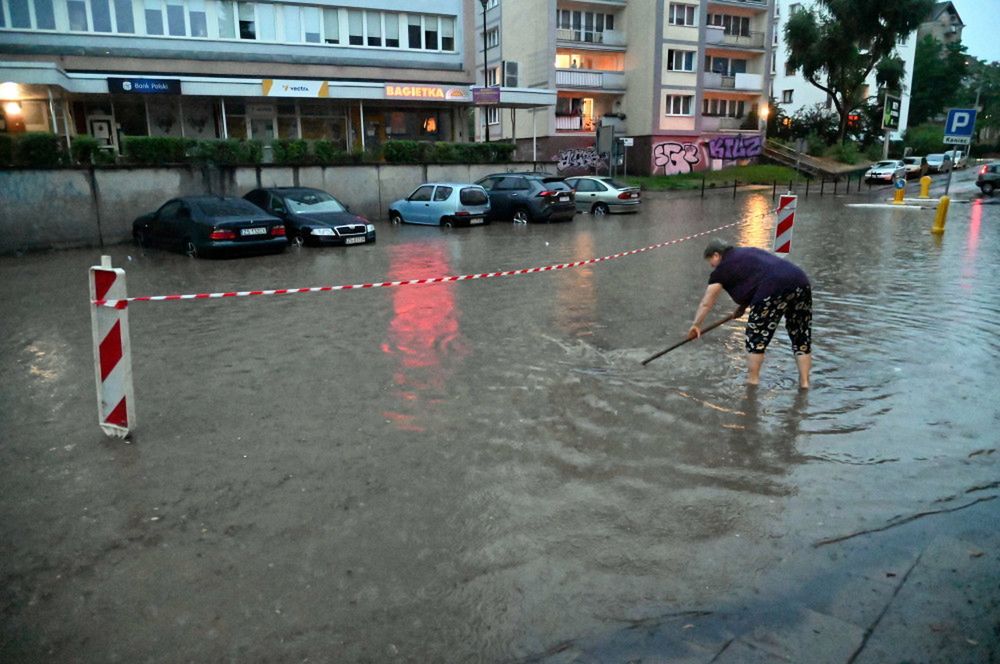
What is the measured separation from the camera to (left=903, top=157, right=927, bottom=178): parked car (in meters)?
46.1

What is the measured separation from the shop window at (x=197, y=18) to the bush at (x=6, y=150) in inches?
569

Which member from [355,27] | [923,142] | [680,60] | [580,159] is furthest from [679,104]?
[923,142]

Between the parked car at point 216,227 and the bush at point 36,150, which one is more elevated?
the bush at point 36,150

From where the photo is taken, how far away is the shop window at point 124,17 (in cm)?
2898

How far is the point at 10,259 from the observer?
1688cm

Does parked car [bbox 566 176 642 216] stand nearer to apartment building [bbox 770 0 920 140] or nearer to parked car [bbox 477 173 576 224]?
parked car [bbox 477 173 576 224]

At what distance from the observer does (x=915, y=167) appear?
154 feet

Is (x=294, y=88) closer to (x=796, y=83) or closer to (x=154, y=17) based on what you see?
(x=154, y=17)

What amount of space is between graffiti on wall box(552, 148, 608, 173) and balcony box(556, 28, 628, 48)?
7.00 m

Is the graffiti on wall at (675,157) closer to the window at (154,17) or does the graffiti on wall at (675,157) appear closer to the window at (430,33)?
the window at (430,33)

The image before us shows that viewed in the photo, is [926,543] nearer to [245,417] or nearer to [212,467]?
[212,467]

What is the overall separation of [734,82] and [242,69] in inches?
1285

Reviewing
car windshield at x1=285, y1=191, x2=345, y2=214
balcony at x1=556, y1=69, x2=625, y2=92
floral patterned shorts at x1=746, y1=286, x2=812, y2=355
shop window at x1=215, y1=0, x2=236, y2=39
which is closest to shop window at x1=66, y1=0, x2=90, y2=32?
shop window at x1=215, y1=0, x2=236, y2=39

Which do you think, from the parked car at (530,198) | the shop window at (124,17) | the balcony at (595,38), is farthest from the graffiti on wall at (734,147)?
the shop window at (124,17)
